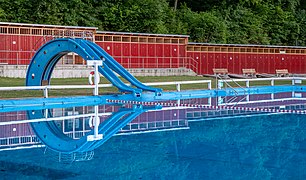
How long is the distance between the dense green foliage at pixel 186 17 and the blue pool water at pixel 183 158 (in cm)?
3355

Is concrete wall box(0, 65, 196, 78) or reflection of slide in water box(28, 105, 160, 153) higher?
concrete wall box(0, 65, 196, 78)

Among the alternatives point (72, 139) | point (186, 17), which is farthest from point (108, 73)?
point (186, 17)

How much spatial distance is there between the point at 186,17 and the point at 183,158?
48803mm

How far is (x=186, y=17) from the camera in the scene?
57.6 m

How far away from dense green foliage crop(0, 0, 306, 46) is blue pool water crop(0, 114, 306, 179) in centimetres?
3355

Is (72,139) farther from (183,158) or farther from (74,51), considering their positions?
(74,51)

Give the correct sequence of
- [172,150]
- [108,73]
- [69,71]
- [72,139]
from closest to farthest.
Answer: [172,150]
[72,139]
[108,73]
[69,71]

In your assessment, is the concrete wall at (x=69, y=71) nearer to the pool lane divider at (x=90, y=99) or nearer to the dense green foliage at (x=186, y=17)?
the dense green foliage at (x=186, y=17)

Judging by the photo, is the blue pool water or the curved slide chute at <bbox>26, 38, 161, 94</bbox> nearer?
the blue pool water

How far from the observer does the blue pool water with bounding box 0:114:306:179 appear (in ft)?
27.2

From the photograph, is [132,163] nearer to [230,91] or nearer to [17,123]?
[17,123]

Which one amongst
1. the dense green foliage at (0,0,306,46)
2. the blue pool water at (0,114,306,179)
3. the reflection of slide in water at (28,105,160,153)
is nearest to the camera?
the blue pool water at (0,114,306,179)

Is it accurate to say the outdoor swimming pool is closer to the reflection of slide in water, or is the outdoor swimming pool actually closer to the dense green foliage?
the reflection of slide in water

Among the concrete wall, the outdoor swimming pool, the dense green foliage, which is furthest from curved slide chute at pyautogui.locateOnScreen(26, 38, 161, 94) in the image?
the dense green foliage
